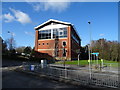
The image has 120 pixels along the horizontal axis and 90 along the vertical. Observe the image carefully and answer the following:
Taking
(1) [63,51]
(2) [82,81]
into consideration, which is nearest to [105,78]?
(2) [82,81]

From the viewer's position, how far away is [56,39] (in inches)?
1743

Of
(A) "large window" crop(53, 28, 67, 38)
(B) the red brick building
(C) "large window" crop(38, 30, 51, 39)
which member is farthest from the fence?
(C) "large window" crop(38, 30, 51, 39)

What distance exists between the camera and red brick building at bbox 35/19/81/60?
142 feet

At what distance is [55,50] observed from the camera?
1736 inches

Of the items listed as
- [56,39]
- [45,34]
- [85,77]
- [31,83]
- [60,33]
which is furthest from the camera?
[45,34]

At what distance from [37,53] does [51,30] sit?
9.84 meters

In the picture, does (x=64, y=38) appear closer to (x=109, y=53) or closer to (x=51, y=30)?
(x=51, y=30)

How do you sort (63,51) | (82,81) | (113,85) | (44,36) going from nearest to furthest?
(113,85), (82,81), (63,51), (44,36)

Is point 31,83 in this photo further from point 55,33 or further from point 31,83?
point 55,33

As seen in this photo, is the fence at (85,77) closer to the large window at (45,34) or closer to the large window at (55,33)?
the large window at (55,33)

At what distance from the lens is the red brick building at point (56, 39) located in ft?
142

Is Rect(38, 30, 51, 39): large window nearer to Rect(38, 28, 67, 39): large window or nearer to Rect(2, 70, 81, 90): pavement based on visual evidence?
Rect(38, 28, 67, 39): large window

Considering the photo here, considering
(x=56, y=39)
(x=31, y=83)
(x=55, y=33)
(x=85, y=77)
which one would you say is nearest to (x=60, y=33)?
(x=55, y=33)

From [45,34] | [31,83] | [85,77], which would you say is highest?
[45,34]
